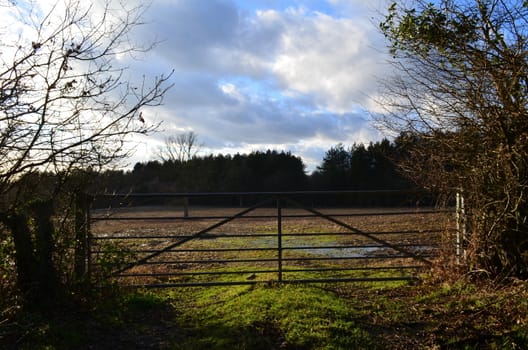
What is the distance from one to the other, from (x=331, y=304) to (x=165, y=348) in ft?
7.33

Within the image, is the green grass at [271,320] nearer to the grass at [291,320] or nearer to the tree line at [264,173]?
the grass at [291,320]

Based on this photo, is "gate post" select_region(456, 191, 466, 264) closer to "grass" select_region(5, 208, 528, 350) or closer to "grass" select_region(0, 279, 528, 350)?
"grass" select_region(5, 208, 528, 350)

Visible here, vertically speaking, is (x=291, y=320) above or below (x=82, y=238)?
below

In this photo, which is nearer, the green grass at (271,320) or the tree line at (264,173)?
the green grass at (271,320)

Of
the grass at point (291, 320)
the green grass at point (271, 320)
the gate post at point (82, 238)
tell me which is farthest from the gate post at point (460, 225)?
the gate post at point (82, 238)

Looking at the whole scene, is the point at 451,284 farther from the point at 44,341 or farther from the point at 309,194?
the point at 44,341

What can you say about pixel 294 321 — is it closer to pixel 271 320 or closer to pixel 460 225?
pixel 271 320

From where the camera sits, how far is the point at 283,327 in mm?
5125

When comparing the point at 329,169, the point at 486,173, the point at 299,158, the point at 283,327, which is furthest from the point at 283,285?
the point at 299,158

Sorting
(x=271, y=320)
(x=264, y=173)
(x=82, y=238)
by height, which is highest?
(x=264, y=173)

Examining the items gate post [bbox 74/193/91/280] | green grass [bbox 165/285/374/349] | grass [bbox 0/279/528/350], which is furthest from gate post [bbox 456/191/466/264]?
gate post [bbox 74/193/91/280]

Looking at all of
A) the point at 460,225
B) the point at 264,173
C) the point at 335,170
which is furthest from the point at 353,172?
the point at 460,225

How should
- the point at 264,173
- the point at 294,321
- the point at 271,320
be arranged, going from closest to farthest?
1. the point at 294,321
2. the point at 271,320
3. the point at 264,173

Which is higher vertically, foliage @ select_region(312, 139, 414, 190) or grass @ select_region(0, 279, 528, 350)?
foliage @ select_region(312, 139, 414, 190)
